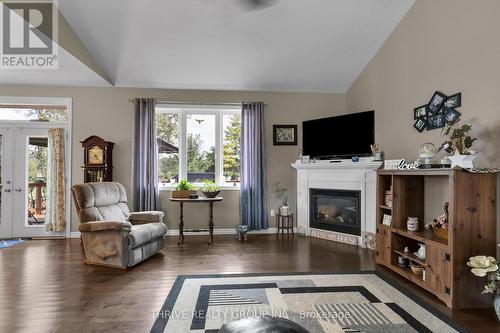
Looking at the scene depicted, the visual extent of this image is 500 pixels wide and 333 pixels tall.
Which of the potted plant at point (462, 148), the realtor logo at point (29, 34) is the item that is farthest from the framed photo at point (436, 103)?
the realtor logo at point (29, 34)

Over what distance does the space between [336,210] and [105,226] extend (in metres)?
3.54

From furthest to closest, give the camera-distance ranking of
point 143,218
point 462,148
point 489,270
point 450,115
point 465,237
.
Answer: point 143,218
point 450,115
point 462,148
point 465,237
point 489,270

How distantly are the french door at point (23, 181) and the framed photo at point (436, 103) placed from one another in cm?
592

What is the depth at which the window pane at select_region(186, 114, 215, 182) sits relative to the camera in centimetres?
534

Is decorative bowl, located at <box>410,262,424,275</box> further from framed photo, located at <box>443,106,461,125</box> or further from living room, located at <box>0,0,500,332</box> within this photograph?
framed photo, located at <box>443,106,461,125</box>

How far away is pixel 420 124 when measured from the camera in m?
3.55

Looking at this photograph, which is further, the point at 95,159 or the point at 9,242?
the point at 95,159

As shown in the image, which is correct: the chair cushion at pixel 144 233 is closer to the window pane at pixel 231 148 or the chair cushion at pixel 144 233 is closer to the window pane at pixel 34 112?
the window pane at pixel 231 148

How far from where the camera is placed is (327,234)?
192 inches

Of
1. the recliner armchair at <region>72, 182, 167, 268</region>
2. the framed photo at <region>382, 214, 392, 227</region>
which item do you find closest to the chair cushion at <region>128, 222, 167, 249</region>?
the recliner armchair at <region>72, 182, 167, 268</region>

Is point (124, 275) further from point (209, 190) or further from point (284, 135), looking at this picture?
point (284, 135)

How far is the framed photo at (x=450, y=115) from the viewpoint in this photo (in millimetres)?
2994

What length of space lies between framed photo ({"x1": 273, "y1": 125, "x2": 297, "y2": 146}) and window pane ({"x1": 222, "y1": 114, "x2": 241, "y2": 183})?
0.70m

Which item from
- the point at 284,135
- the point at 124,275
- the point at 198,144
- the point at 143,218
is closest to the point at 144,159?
the point at 198,144
